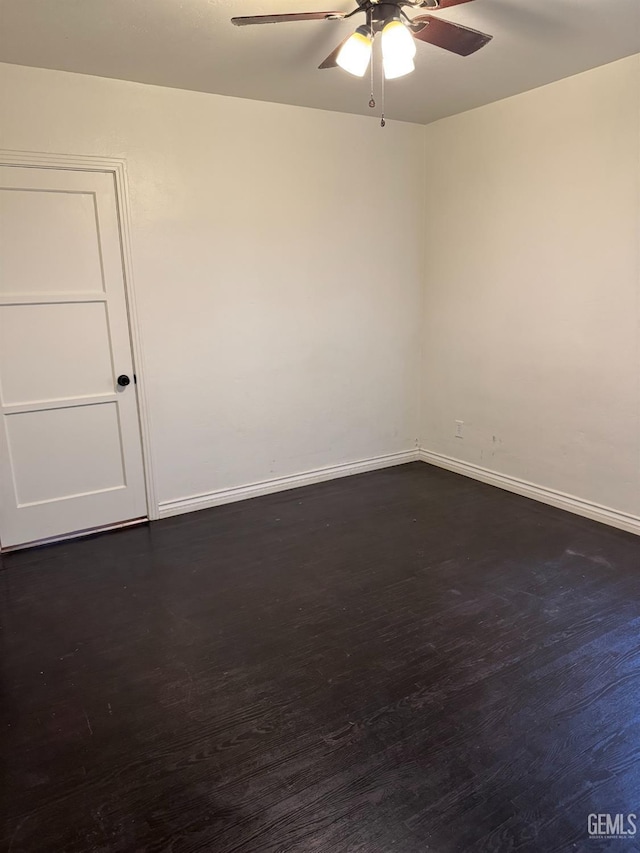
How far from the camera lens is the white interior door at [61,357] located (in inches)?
121

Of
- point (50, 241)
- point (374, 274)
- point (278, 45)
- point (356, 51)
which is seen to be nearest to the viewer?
point (356, 51)

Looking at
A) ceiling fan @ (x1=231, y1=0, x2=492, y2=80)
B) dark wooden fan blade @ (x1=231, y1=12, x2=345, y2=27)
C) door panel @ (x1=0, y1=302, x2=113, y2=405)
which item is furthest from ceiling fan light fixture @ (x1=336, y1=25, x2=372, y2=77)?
door panel @ (x1=0, y1=302, x2=113, y2=405)

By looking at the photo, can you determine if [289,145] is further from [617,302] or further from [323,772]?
[323,772]

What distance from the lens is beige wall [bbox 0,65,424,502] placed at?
3.25 m

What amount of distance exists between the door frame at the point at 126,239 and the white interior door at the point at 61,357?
0.03m

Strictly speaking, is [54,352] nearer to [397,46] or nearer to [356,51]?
[356,51]

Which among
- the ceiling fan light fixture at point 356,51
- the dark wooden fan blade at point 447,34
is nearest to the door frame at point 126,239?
the ceiling fan light fixture at point 356,51

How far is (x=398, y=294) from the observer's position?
448 centimetres

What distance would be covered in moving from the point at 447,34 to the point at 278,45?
94 cm

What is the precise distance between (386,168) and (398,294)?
933mm

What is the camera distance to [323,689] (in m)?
2.12

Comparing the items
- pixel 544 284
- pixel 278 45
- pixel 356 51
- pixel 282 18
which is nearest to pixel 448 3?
pixel 356 51

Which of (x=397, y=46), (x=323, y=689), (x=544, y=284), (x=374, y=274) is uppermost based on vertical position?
(x=397, y=46)

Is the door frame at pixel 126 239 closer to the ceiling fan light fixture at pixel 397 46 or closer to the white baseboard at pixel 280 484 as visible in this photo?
the white baseboard at pixel 280 484
